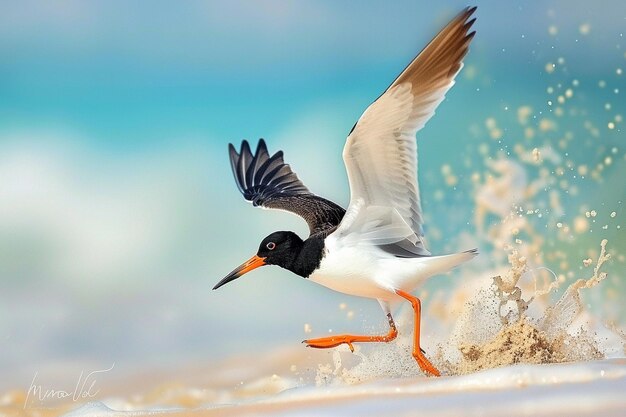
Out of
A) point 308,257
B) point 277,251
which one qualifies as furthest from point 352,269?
point 277,251

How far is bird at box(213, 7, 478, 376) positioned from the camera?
317 cm

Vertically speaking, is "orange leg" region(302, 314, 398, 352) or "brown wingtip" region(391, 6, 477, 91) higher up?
"brown wingtip" region(391, 6, 477, 91)

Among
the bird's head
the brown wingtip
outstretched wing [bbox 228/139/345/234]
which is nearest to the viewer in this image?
the brown wingtip

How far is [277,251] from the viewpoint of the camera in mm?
3500

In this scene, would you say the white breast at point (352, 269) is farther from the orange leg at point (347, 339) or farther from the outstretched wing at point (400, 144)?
the orange leg at point (347, 339)

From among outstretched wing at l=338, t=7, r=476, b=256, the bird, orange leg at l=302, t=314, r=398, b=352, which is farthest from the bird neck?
orange leg at l=302, t=314, r=398, b=352

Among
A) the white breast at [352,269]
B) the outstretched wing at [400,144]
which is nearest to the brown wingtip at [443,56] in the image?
the outstretched wing at [400,144]

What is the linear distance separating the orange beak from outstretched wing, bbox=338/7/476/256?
0.41 m

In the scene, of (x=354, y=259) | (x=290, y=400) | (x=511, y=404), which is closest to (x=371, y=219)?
(x=354, y=259)

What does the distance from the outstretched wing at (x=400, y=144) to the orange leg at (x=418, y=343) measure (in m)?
0.19

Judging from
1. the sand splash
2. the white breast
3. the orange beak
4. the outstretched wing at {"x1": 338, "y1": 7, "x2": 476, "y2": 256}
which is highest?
the outstretched wing at {"x1": 338, "y1": 7, "x2": 476, "y2": 256}

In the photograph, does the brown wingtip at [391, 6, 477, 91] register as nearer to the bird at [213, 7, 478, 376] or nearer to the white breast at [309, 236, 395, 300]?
the bird at [213, 7, 478, 376]

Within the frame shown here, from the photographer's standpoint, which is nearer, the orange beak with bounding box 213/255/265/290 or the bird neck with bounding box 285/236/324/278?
the bird neck with bounding box 285/236/324/278

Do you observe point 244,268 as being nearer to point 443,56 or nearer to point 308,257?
point 308,257
